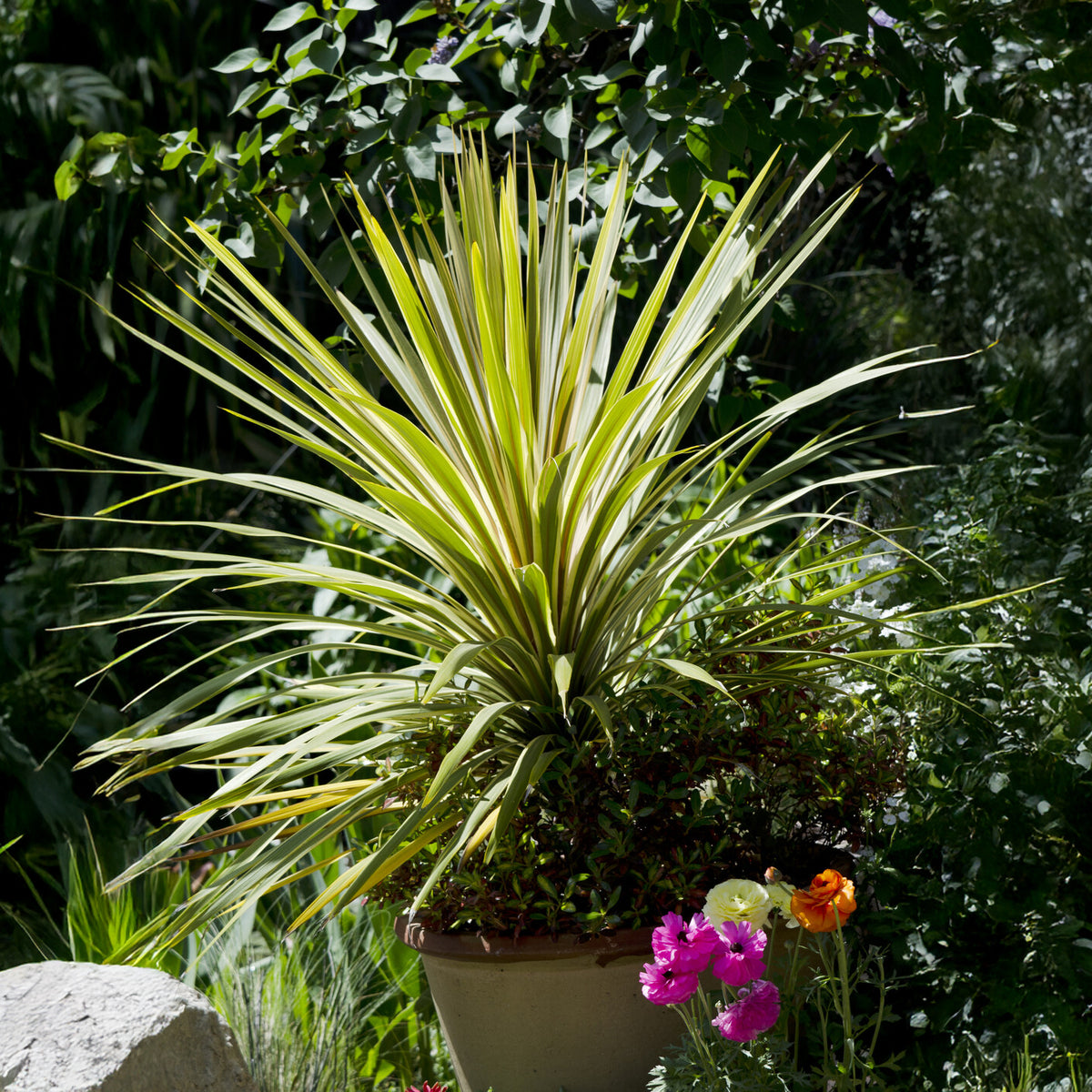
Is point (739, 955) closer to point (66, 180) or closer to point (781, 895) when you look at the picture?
point (781, 895)

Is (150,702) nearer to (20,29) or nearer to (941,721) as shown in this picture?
(20,29)

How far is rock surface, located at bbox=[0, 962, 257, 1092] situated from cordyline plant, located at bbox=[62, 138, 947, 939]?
0.09 meters

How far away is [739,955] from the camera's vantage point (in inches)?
40.9

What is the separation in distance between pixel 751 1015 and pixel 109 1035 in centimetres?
66

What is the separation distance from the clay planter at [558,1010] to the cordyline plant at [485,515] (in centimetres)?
14

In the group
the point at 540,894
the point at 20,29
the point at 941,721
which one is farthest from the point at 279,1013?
the point at 20,29

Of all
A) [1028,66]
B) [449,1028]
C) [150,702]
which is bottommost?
[150,702]

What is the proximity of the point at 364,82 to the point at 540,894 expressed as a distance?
1316 millimetres

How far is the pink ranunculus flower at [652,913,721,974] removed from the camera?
1.03 meters

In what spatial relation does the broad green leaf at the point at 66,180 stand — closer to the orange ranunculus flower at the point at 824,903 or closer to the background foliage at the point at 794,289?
the background foliage at the point at 794,289

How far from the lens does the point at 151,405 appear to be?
3051 millimetres

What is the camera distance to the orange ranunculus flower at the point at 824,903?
1.03m

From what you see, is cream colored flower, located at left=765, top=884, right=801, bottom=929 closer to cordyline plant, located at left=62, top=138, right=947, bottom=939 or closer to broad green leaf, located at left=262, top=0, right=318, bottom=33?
cordyline plant, located at left=62, top=138, right=947, bottom=939

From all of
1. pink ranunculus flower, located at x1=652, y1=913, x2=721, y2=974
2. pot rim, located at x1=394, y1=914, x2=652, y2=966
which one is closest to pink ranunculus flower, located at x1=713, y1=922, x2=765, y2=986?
pink ranunculus flower, located at x1=652, y1=913, x2=721, y2=974
